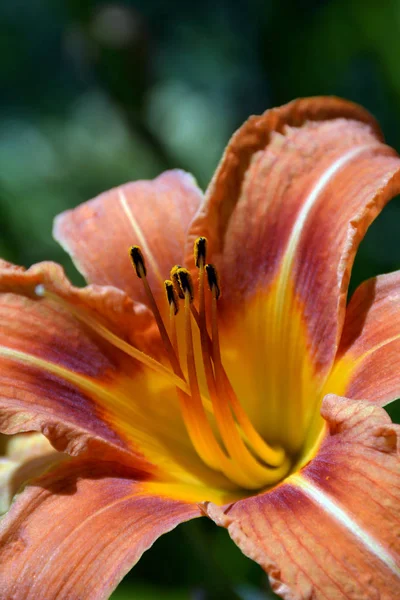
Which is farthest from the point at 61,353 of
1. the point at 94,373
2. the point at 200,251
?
the point at 200,251

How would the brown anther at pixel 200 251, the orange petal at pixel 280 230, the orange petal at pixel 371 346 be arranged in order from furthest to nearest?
1. the orange petal at pixel 280 230
2. the brown anther at pixel 200 251
3. the orange petal at pixel 371 346

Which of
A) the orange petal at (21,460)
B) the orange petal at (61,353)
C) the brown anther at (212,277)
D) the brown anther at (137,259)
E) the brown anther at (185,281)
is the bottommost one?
the orange petal at (21,460)

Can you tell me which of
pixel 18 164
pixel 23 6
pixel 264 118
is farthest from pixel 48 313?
pixel 23 6

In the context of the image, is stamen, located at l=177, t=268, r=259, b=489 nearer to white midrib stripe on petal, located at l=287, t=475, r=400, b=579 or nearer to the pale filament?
the pale filament

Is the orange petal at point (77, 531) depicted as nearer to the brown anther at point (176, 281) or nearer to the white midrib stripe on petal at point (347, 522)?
the white midrib stripe on petal at point (347, 522)

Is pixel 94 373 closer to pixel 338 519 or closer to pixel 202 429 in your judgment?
pixel 202 429

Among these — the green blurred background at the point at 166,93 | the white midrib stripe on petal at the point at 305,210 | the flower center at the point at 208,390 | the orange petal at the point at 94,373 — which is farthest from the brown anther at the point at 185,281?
the green blurred background at the point at 166,93
